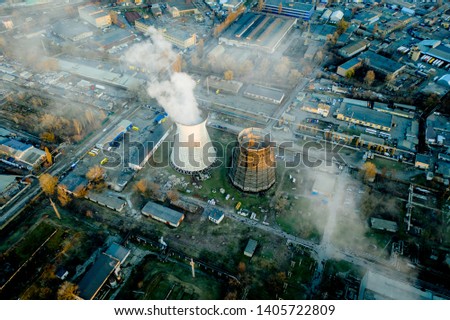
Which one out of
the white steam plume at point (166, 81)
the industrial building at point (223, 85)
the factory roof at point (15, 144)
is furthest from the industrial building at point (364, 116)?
the factory roof at point (15, 144)

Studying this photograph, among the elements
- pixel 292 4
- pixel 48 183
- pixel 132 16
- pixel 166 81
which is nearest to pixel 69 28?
pixel 132 16

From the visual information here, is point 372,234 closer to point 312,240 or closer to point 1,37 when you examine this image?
point 312,240

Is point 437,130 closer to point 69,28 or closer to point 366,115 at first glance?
point 366,115

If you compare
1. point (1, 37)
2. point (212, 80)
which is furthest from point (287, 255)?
point (1, 37)

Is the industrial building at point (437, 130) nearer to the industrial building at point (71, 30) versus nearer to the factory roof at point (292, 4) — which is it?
the factory roof at point (292, 4)

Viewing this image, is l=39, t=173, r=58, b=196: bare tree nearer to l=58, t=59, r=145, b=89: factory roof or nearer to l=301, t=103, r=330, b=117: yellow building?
l=58, t=59, r=145, b=89: factory roof

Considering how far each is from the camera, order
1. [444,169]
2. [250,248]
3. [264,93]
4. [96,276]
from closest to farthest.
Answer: [96,276] < [250,248] < [444,169] < [264,93]
